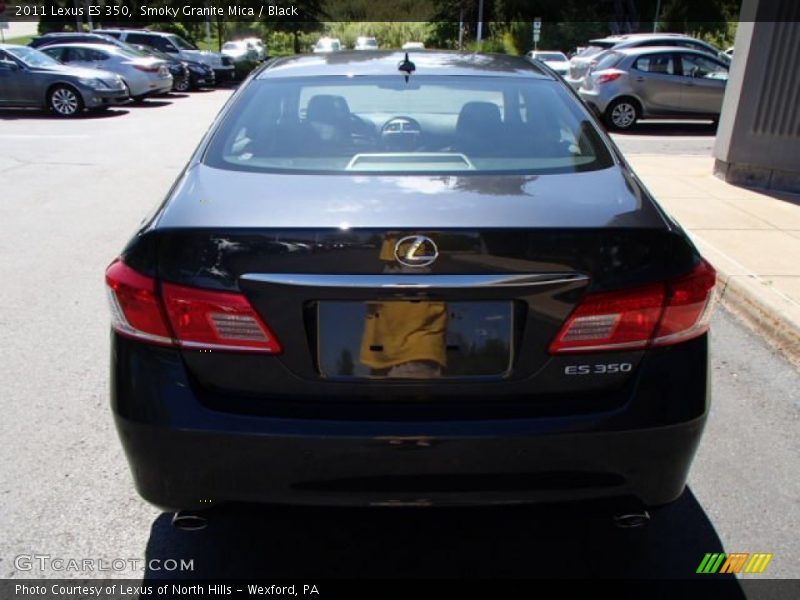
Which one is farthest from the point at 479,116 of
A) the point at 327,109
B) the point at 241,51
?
the point at 241,51

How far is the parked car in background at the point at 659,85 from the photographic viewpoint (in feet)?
48.0

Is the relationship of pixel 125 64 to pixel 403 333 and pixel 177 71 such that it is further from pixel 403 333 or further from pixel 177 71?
pixel 403 333

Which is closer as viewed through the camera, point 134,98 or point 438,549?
point 438,549

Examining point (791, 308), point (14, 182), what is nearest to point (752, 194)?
point (791, 308)

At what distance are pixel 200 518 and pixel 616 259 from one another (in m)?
1.45

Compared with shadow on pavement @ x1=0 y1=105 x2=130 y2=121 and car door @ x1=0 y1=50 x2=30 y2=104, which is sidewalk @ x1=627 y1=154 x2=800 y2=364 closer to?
shadow on pavement @ x1=0 y1=105 x2=130 y2=121

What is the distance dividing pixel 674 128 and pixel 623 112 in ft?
5.61

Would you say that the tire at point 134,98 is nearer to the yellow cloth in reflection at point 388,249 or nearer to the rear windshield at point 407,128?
the rear windshield at point 407,128

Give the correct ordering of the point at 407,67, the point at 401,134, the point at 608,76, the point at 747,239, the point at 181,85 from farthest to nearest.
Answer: the point at 181,85, the point at 608,76, the point at 747,239, the point at 407,67, the point at 401,134

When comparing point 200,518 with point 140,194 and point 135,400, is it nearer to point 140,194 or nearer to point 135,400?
point 135,400

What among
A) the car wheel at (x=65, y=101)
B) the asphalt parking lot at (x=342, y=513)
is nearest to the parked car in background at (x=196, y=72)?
the car wheel at (x=65, y=101)

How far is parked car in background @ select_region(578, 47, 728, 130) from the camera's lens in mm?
14625

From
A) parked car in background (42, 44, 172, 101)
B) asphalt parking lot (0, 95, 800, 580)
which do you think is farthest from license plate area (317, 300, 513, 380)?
parked car in background (42, 44, 172, 101)

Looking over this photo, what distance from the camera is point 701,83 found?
579 inches
